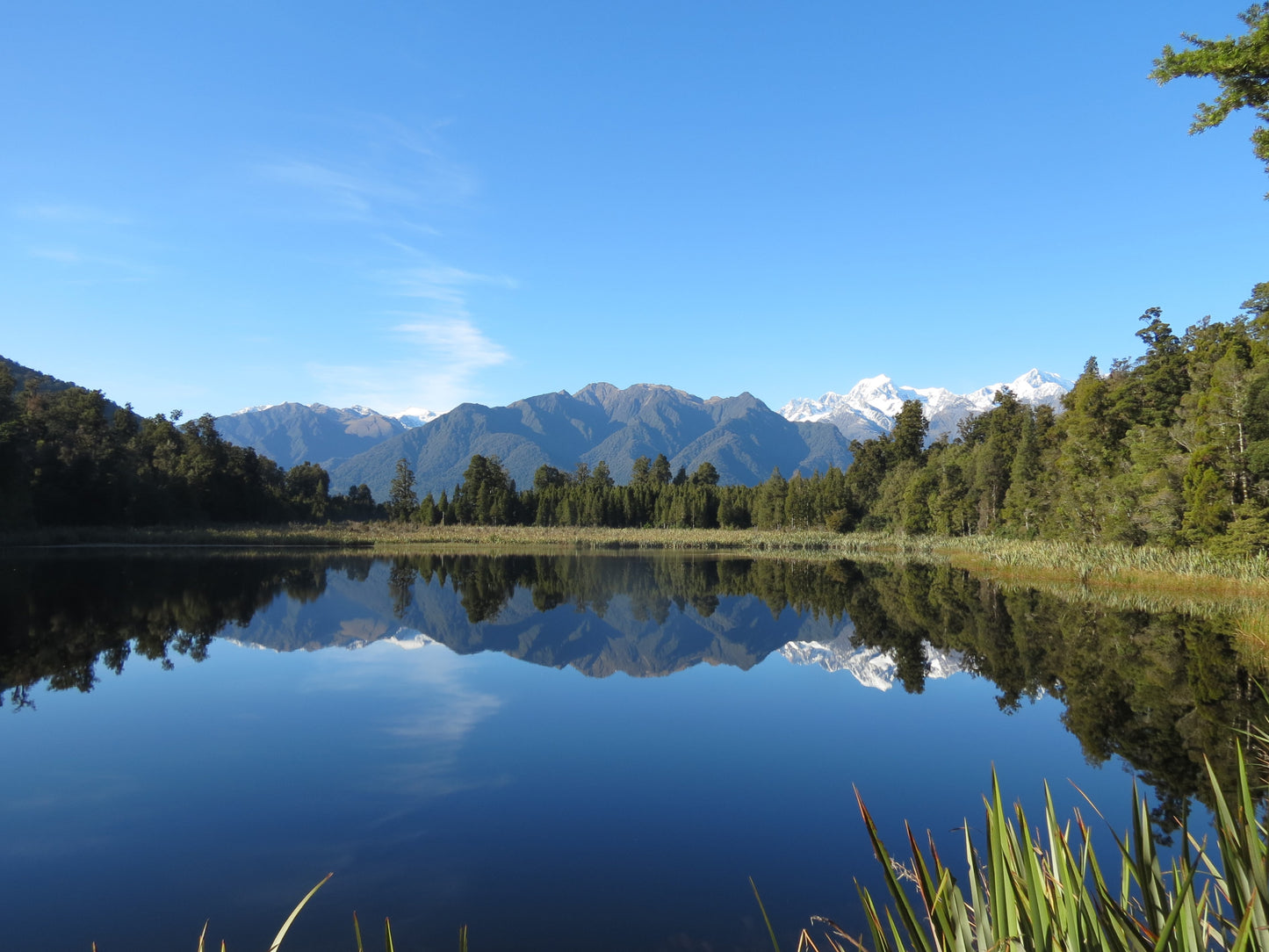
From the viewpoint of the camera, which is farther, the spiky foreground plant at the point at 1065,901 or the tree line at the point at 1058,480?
the tree line at the point at 1058,480

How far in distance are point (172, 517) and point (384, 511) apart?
3670 centimetres

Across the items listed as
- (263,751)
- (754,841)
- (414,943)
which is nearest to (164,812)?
(263,751)

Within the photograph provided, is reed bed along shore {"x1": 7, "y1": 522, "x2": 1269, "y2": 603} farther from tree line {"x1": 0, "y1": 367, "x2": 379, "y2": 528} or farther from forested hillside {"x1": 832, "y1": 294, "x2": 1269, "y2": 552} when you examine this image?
tree line {"x1": 0, "y1": 367, "x2": 379, "y2": 528}

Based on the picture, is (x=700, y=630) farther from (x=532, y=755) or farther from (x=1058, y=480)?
(x=1058, y=480)

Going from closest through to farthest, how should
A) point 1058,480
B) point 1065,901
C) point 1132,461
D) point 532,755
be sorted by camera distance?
point 1065,901 → point 532,755 → point 1132,461 → point 1058,480

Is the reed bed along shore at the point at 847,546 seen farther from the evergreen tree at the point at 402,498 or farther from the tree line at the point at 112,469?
the evergreen tree at the point at 402,498

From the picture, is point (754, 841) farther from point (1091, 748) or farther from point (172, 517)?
point (172, 517)

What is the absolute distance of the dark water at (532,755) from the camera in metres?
5.15

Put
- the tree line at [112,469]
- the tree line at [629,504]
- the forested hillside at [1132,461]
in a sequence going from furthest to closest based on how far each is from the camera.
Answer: the tree line at [629,504] → the tree line at [112,469] → the forested hillside at [1132,461]

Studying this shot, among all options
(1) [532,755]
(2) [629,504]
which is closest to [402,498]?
(2) [629,504]

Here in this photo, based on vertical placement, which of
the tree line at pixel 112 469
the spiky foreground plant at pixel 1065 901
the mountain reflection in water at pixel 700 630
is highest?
the tree line at pixel 112 469

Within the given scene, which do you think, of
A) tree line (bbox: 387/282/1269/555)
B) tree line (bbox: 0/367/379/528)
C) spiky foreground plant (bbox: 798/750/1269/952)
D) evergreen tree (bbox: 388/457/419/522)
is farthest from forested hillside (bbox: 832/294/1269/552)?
tree line (bbox: 0/367/379/528)

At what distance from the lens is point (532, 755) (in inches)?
338

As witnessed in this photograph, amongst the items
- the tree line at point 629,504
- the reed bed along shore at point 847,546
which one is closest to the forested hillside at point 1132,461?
the reed bed along shore at point 847,546
